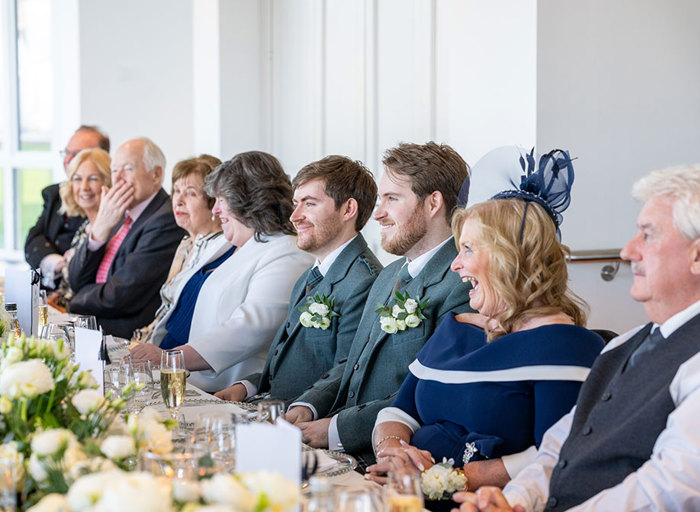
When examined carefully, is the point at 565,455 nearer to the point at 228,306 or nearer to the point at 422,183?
the point at 422,183

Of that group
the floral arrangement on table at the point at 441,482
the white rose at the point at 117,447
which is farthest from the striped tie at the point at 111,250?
the white rose at the point at 117,447

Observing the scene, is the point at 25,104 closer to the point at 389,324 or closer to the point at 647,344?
the point at 389,324

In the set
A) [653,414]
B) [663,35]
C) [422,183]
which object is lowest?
[653,414]

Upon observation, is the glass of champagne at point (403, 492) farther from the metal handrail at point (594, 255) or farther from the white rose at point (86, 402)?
the metal handrail at point (594, 255)

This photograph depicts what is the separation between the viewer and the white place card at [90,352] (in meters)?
2.11

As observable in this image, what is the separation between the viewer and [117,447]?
123 cm

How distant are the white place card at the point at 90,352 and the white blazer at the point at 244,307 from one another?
129 cm

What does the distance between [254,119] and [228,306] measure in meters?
2.83

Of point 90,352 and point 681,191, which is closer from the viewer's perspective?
point 681,191

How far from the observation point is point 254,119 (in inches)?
248

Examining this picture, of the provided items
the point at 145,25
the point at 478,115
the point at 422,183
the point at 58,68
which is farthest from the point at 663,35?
the point at 58,68

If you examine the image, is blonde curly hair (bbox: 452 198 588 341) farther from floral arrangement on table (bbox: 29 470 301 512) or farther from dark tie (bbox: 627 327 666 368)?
floral arrangement on table (bbox: 29 470 301 512)

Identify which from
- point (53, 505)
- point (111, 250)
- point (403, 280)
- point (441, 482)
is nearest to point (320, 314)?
point (403, 280)

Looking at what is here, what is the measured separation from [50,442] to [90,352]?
0.97 m
